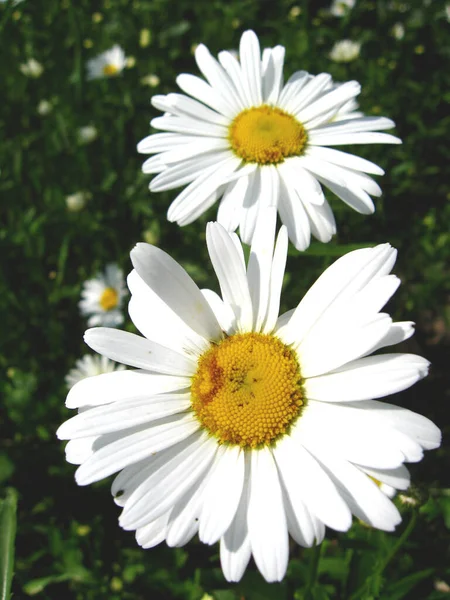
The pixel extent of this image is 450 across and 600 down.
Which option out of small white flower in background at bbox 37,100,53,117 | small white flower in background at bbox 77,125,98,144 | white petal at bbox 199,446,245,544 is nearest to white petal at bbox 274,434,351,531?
white petal at bbox 199,446,245,544

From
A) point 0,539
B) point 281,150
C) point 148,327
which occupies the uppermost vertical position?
point 281,150

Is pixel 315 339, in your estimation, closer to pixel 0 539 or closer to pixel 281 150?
pixel 281 150

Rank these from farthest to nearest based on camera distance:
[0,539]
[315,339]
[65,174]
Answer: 1. [65,174]
2. [0,539]
3. [315,339]

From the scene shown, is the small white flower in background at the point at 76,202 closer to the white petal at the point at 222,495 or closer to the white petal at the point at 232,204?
the white petal at the point at 232,204

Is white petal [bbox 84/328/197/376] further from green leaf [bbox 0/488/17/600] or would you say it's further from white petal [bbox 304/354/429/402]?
green leaf [bbox 0/488/17/600]

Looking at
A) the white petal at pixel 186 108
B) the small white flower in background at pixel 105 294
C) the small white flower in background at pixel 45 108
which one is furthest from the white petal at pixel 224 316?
the small white flower in background at pixel 45 108

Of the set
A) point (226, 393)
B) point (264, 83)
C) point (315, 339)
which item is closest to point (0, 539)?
point (226, 393)

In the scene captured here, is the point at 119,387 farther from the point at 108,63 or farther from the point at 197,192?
the point at 108,63
